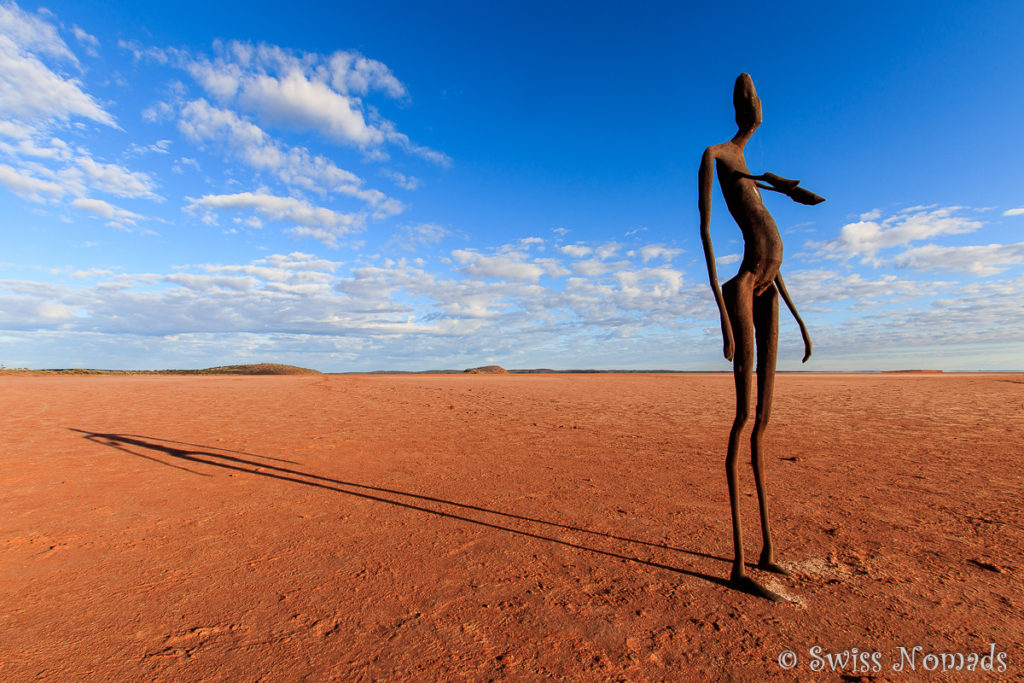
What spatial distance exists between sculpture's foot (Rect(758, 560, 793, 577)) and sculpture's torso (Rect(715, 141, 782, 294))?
90.9 inches

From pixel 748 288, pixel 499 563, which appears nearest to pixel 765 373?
pixel 748 288

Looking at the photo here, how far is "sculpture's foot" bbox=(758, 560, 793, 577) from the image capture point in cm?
385

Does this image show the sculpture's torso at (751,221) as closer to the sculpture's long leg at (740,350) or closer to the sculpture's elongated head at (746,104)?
the sculpture's long leg at (740,350)

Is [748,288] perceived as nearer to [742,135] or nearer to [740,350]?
[740,350]

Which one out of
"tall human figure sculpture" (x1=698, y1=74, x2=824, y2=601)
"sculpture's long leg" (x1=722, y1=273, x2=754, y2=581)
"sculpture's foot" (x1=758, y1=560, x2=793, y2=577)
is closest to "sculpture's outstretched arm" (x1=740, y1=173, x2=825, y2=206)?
"tall human figure sculpture" (x1=698, y1=74, x2=824, y2=601)

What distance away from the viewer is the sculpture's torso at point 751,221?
376 centimetres

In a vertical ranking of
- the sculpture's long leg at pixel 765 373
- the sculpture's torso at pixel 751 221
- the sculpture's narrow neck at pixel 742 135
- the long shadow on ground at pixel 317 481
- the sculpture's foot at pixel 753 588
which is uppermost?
the sculpture's narrow neck at pixel 742 135

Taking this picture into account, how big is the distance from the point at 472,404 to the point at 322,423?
6.82 m

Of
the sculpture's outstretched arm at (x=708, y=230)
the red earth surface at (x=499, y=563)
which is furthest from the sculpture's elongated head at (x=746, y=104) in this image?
the red earth surface at (x=499, y=563)

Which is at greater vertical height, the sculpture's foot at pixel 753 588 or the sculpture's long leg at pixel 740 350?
the sculpture's long leg at pixel 740 350

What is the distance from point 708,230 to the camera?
3.70 metres

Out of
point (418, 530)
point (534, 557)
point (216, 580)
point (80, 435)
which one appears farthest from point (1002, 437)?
point (80, 435)

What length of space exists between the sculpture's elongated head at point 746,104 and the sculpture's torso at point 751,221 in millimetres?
354

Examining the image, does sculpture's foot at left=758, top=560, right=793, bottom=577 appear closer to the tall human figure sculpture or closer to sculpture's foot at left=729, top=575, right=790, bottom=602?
the tall human figure sculpture
